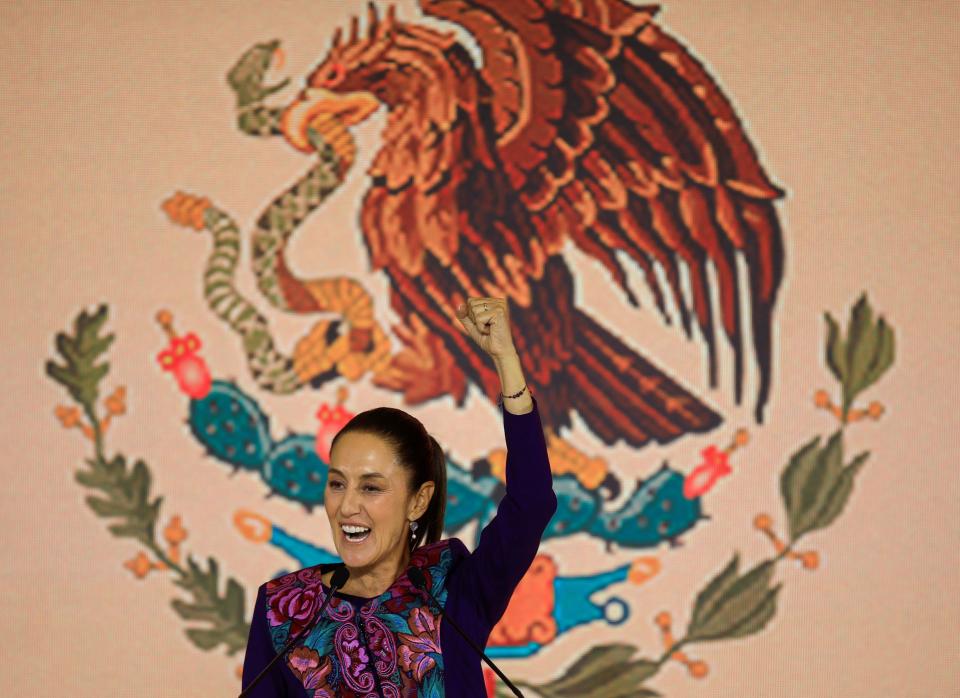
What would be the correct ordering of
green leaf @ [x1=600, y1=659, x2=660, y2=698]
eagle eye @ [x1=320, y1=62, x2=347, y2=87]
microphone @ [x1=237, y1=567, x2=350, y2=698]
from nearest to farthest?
1. microphone @ [x1=237, y1=567, x2=350, y2=698]
2. green leaf @ [x1=600, y1=659, x2=660, y2=698]
3. eagle eye @ [x1=320, y1=62, x2=347, y2=87]

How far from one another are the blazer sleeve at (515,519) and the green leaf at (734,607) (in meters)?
1.23

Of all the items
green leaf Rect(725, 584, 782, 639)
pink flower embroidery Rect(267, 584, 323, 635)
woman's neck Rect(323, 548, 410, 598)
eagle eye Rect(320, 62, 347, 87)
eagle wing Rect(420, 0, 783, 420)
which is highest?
eagle eye Rect(320, 62, 347, 87)

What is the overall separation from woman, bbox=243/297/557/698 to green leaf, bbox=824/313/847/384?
1.39 meters

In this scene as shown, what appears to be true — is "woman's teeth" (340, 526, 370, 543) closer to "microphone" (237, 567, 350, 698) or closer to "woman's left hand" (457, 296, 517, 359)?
"microphone" (237, 567, 350, 698)

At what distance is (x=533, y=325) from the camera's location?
2740mm

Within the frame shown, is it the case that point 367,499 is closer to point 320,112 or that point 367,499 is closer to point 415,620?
point 415,620

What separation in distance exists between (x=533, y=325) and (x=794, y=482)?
729 millimetres

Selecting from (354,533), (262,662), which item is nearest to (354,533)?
(354,533)

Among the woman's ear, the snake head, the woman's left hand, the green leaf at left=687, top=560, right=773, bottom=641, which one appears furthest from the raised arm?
the snake head

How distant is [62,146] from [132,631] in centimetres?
120

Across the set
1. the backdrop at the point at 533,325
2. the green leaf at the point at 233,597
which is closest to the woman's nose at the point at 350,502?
the backdrop at the point at 533,325

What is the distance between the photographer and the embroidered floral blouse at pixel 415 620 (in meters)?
1.55

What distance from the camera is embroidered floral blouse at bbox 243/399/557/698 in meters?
1.55

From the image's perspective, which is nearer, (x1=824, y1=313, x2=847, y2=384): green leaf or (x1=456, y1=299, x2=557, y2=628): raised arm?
(x1=456, y1=299, x2=557, y2=628): raised arm
